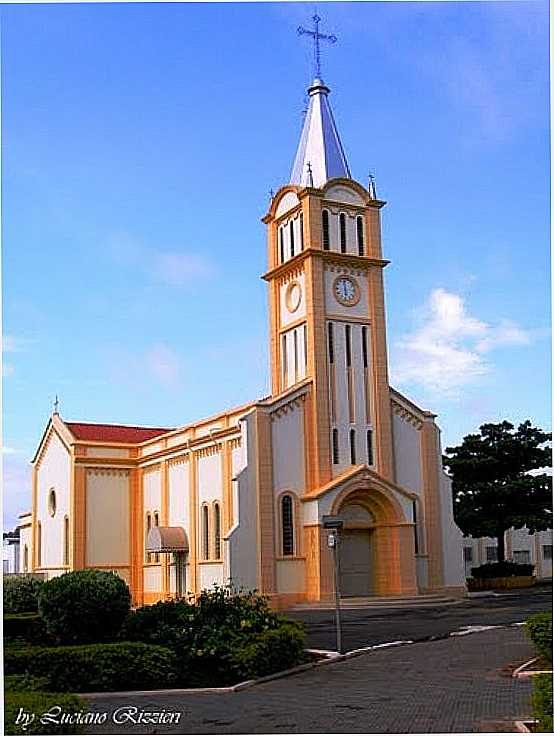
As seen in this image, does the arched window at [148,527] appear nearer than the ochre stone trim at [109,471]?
Yes

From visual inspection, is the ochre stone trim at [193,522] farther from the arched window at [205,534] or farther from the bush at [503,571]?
the bush at [503,571]

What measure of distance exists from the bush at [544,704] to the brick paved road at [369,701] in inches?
42.2

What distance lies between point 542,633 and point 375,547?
2297 cm

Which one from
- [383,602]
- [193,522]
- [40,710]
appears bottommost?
[383,602]

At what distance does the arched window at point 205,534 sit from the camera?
37.2 metres

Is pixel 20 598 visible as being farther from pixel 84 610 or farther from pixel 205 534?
pixel 205 534

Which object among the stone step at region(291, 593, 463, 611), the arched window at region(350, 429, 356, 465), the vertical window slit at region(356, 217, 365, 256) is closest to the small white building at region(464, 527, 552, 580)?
the stone step at region(291, 593, 463, 611)

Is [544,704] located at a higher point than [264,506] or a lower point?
lower

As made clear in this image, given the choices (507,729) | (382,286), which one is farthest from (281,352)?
(507,729)

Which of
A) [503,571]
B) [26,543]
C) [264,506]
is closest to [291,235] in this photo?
[264,506]

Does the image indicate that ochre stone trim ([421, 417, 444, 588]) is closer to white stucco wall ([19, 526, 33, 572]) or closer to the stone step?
the stone step

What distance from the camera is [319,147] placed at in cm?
3941

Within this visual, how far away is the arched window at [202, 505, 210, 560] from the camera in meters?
37.2

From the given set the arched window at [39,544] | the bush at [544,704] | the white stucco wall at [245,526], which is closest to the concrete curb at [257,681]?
the bush at [544,704]
